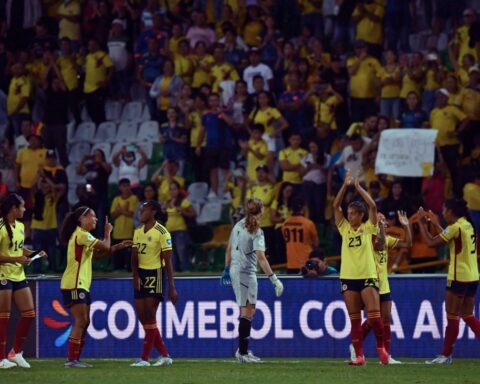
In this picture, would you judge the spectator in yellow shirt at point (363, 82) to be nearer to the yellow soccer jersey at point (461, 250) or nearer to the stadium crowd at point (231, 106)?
the stadium crowd at point (231, 106)

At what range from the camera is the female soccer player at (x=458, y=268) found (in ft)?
53.2

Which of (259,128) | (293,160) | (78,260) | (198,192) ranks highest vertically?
(259,128)

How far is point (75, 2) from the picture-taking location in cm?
2834

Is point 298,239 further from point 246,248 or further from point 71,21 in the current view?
point 71,21

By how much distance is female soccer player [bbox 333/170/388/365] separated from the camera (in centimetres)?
1549

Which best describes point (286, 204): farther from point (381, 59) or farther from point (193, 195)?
point (381, 59)

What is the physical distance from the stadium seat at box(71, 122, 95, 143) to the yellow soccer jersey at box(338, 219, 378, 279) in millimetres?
12747

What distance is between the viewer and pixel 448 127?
22922 millimetres

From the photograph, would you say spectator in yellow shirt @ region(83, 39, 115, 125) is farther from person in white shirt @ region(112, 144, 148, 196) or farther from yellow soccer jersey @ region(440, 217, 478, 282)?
yellow soccer jersey @ region(440, 217, 478, 282)

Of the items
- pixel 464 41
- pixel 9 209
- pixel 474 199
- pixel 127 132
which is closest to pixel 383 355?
pixel 9 209

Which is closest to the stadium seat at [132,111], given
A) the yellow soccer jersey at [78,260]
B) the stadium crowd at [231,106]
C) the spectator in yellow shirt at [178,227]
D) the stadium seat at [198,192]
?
the stadium crowd at [231,106]

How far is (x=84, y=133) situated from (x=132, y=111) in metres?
1.09

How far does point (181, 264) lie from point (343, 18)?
21.7 feet

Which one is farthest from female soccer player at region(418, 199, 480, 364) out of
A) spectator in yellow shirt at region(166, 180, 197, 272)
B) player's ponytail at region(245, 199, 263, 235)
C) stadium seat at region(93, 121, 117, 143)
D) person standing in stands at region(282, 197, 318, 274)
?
stadium seat at region(93, 121, 117, 143)
